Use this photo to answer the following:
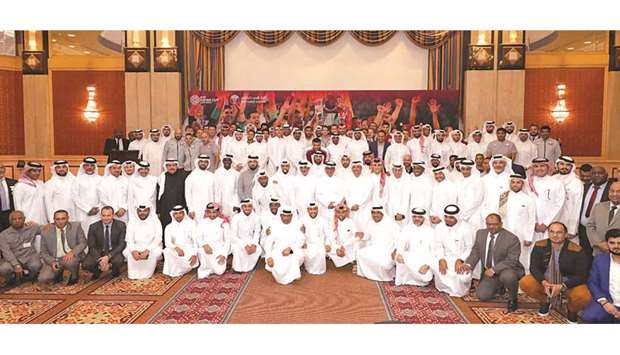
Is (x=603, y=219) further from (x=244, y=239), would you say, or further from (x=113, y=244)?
(x=113, y=244)

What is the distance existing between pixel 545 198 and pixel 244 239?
14.3 feet

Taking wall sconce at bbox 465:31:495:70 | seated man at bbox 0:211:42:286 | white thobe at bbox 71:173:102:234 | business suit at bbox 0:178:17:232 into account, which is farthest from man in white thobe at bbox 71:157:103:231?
wall sconce at bbox 465:31:495:70

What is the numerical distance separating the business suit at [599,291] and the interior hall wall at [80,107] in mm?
12732

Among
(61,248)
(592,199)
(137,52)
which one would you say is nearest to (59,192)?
(61,248)

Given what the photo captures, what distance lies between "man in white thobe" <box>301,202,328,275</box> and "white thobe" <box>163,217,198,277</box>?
1589 millimetres

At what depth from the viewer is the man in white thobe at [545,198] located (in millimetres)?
7641

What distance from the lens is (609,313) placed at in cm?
523

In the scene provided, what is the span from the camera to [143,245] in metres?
7.73

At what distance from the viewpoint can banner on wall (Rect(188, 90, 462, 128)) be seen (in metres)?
13.6

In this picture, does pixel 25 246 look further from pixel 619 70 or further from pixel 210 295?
pixel 619 70

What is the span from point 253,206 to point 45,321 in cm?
374

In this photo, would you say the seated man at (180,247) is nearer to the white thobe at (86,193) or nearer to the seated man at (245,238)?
the seated man at (245,238)

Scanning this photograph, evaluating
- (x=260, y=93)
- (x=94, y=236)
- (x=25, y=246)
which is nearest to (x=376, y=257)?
(x=94, y=236)

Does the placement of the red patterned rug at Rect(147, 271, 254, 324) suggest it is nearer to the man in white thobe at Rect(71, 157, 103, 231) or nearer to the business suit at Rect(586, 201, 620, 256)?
the man in white thobe at Rect(71, 157, 103, 231)
